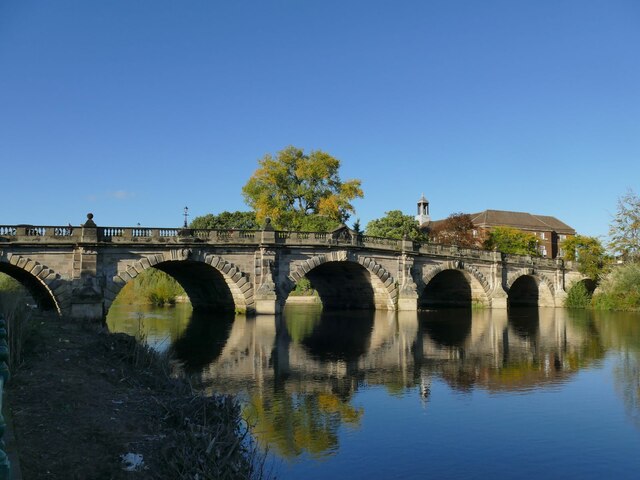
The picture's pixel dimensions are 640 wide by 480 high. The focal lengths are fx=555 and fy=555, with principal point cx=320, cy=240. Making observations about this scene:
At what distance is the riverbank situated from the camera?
6227 millimetres

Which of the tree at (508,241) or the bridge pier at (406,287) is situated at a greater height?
the tree at (508,241)

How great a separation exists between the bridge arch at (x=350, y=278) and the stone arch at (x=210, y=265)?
2.84m

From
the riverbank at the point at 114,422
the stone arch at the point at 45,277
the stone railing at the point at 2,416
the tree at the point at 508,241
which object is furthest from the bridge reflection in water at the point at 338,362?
the tree at the point at 508,241

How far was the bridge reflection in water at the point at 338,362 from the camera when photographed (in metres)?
11.5

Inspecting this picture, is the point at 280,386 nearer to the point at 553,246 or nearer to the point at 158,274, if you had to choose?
the point at 158,274

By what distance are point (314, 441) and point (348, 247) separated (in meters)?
30.4

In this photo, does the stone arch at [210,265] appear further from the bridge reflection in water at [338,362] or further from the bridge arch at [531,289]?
the bridge arch at [531,289]

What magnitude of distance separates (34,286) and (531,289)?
4768cm

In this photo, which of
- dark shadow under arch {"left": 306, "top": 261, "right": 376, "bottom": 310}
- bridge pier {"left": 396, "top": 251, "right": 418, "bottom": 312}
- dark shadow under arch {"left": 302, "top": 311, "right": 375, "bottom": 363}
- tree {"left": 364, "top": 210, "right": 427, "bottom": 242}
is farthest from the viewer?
tree {"left": 364, "top": 210, "right": 427, "bottom": 242}

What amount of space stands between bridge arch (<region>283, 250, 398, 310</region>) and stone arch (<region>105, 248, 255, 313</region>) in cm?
284

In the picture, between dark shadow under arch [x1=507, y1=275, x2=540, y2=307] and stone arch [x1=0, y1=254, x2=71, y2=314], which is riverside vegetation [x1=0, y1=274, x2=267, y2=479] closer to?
stone arch [x1=0, y1=254, x2=71, y2=314]

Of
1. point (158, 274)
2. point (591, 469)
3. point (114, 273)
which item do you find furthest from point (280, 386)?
point (158, 274)

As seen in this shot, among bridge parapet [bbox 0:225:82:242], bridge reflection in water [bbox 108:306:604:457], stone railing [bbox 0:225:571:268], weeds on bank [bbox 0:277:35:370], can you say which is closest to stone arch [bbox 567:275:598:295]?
stone railing [bbox 0:225:571:268]

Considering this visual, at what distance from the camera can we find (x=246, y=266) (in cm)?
3634
